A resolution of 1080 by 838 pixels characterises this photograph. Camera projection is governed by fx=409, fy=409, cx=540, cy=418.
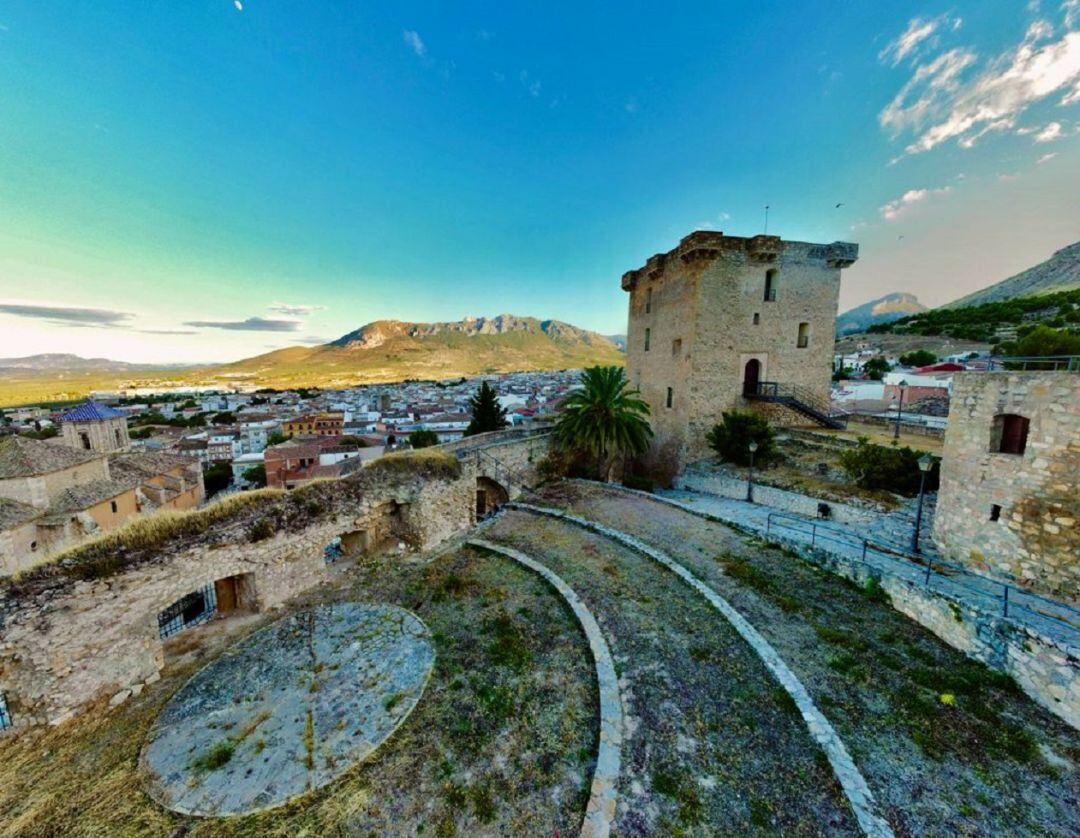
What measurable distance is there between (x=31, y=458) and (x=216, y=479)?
855 inches

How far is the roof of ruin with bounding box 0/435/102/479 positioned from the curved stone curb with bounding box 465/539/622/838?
2449 centimetres

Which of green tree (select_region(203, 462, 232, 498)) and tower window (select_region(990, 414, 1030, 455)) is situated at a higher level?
tower window (select_region(990, 414, 1030, 455))

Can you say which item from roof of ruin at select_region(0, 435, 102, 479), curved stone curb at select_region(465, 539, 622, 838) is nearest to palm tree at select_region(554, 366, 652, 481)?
curved stone curb at select_region(465, 539, 622, 838)

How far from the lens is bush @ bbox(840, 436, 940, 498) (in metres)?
12.8

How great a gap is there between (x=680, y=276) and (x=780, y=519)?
40.0 ft

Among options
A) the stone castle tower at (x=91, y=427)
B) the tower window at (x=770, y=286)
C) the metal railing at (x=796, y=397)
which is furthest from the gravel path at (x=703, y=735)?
the stone castle tower at (x=91, y=427)

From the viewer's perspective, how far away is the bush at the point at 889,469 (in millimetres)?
12820

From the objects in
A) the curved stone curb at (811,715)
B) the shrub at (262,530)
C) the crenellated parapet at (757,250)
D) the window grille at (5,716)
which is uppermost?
the crenellated parapet at (757,250)

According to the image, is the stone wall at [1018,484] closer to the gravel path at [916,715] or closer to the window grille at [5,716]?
the gravel path at [916,715]

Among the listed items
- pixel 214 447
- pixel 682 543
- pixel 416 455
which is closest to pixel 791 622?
pixel 682 543

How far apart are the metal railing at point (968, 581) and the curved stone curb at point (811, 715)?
3.35 m

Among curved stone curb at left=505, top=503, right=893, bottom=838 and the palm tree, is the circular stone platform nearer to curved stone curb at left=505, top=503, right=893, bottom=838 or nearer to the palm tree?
curved stone curb at left=505, top=503, right=893, bottom=838

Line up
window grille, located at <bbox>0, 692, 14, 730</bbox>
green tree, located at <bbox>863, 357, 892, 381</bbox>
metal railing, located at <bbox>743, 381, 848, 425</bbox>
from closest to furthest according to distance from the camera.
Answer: window grille, located at <bbox>0, 692, 14, 730</bbox>, metal railing, located at <bbox>743, 381, 848, 425</bbox>, green tree, located at <bbox>863, 357, 892, 381</bbox>

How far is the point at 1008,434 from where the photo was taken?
855cm
